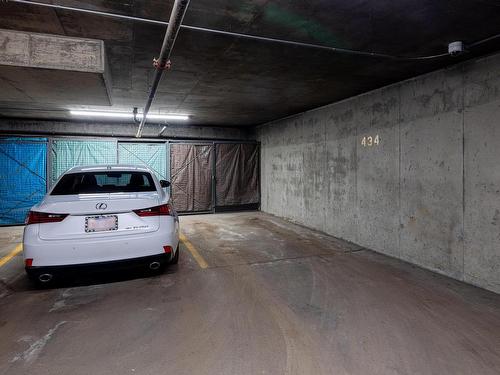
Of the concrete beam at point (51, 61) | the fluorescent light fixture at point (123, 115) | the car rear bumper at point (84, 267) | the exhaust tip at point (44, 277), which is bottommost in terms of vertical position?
the exhaust tip at point (44, 277)

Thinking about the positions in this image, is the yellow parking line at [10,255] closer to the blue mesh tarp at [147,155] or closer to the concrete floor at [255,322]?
the concrete floor at [255,322]

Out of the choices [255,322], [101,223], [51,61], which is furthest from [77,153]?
[255,322]

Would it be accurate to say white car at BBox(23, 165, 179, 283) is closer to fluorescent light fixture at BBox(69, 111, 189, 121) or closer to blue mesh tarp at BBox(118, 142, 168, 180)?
fluorescent light fixture at BBox(69, 111, 189, 121)

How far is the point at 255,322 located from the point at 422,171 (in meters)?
3.05

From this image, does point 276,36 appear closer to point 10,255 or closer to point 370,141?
point 370,141

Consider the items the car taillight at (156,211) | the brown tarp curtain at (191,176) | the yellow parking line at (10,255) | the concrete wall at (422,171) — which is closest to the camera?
the car taillight at (156,211)

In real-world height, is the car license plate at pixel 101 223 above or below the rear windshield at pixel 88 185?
below

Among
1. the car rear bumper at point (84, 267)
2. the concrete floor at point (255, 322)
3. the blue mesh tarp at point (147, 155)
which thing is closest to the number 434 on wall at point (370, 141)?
the concrete floor at point (255, 322)

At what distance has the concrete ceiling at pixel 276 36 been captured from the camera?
2.45 meters

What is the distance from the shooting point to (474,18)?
258 cm

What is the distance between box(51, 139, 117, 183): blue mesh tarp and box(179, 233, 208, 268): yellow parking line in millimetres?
3808

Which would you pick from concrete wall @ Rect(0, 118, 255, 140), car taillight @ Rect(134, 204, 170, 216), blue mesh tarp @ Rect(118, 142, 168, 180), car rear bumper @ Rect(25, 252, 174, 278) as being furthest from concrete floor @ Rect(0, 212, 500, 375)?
concrete wall @ Rect(0, 118, 255, 140)

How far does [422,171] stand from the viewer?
13.6 feet

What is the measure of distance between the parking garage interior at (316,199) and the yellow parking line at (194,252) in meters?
0.06
